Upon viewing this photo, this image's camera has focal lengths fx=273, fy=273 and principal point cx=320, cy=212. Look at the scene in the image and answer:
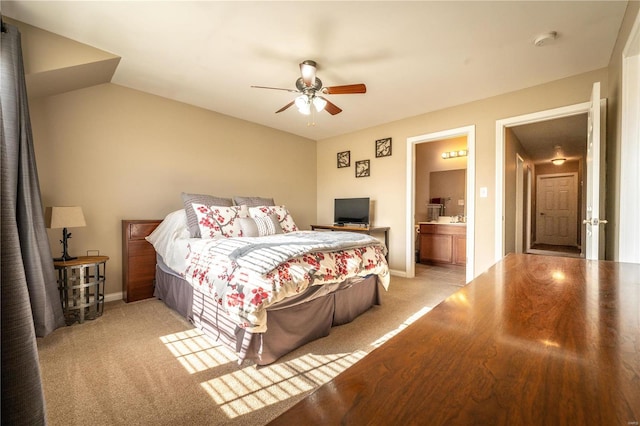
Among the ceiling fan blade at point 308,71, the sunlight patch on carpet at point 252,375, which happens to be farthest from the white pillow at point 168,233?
the ceiling fan blade at point 308,71

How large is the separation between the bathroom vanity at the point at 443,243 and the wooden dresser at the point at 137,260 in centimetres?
462

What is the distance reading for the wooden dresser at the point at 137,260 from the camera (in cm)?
303

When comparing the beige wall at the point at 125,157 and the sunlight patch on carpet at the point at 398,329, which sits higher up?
the beige wall at the point at 125,157

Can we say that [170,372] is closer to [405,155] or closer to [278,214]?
[278,214]

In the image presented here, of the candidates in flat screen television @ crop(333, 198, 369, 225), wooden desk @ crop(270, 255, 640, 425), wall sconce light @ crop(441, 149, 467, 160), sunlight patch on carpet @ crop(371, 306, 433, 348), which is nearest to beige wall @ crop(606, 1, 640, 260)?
sunlight patch on carpet @ crop(371, 306, 433, 348)

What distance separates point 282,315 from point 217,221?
1527 mm

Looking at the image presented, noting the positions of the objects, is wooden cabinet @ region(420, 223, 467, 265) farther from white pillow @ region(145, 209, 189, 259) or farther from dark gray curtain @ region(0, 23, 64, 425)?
dark gray curtain @ region(0, 23, 64, 425)

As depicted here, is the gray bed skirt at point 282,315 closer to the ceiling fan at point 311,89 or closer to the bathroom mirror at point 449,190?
the ceiling fan at point 311,89

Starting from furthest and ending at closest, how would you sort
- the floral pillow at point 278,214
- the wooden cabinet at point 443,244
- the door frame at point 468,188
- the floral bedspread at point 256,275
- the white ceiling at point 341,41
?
the wooden cabinet at point 443,244 < the door frame at point 468,188 < the floral pillow at point 278,214 < the white ceiling at point 341,41 < the floral bedspread at point 256,275

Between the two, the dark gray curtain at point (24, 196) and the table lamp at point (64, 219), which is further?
the table lamp at point (64, 219)

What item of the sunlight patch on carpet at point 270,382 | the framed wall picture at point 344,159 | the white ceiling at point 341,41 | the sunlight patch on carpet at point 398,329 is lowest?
the sunlight patch on carpet at point 270,382

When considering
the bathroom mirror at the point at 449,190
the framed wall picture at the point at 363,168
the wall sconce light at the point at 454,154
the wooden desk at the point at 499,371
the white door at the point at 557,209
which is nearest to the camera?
the wooden desk at the point at 499,371

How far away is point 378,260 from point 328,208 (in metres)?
2.72

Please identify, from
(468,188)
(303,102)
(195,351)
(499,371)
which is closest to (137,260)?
(195,351)
